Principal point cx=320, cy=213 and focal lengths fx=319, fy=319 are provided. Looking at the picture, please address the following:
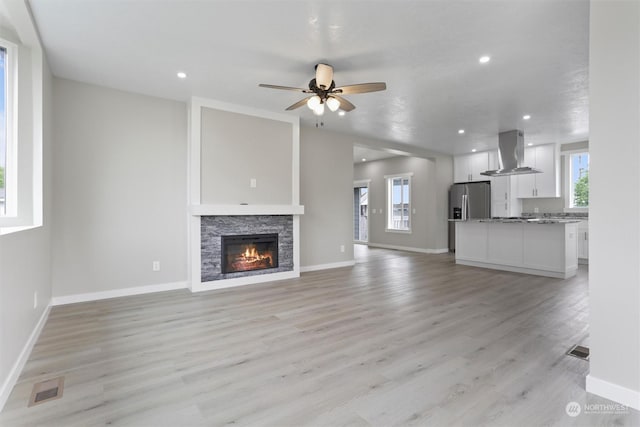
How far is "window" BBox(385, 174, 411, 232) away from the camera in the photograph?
29.5ft

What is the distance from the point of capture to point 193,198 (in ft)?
14.2

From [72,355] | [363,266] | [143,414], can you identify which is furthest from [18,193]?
[363,266]

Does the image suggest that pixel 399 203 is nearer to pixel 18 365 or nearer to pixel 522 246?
pixel 522 246

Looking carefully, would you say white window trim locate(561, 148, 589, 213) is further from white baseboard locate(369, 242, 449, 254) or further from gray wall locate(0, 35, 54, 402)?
gray wall locate(0, 35, 54, 402)

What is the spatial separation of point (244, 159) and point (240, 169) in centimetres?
17

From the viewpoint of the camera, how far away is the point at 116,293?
4.02 metres

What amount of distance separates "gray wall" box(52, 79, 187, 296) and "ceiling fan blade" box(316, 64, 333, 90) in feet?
7.68

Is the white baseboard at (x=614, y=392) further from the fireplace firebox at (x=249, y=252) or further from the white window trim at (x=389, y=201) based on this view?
the white window trim at (x=389, y=201)

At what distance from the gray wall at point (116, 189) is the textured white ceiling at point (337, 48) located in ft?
0.98

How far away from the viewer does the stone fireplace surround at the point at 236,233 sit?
14.4ft

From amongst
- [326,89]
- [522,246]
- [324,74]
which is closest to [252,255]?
[326,89]

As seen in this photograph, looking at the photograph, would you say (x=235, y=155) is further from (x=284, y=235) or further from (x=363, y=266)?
(x=363, y=266)

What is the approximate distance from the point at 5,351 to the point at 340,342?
7.18 ft

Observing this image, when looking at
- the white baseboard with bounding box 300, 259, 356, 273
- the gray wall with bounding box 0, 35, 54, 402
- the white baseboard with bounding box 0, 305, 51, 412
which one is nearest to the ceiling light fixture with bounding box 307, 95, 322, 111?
the gray wall with bounding box 0, 35, 54, 402
